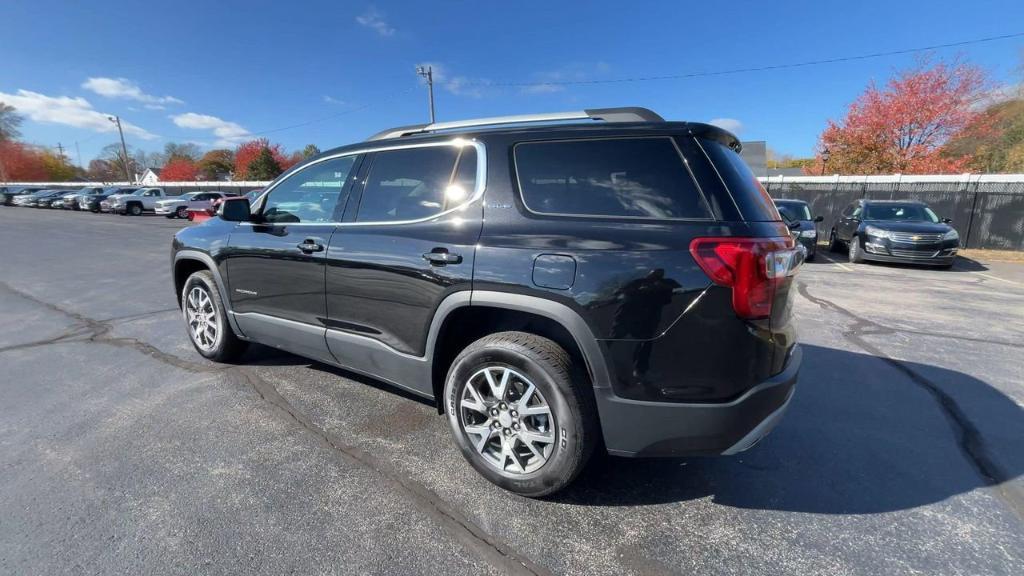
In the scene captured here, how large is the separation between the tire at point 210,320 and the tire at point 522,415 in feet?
8.34

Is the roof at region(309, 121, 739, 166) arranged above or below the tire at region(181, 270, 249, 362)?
above

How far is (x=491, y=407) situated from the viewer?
2.53 metres

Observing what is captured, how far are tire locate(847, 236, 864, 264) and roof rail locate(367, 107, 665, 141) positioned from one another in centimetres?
1136

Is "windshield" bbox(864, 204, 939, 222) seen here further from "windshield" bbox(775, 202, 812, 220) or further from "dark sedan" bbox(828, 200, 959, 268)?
"windshield" bbox(775, 202, 812, 220)

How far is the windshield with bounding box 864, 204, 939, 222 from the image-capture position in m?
11.3

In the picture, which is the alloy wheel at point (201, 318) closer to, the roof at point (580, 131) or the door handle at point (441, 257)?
the roof at point (580, 131)

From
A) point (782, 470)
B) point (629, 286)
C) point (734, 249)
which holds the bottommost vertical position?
point (782, 470)

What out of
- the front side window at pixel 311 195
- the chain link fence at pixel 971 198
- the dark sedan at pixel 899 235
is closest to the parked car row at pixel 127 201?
the front side window at pixel 311 195

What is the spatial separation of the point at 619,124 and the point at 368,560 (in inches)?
91.5

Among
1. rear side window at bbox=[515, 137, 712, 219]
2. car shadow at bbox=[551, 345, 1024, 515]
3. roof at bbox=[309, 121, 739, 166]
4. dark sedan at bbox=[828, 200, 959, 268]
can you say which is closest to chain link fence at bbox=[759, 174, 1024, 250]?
dark sedan at bbox=[828, 200, 959, 268]

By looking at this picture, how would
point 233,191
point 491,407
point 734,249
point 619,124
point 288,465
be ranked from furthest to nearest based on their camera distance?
point 233,191 < point 288,465 < point 491,407 < point 619,124 < point 734,249

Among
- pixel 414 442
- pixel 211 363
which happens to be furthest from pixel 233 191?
pixel 414 442

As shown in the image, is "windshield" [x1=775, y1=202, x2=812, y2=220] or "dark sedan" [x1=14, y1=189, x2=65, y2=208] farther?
"dark sedan" [x1=14, y1=189, x2=65, y2=208]

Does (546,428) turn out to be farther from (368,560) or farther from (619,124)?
(619,124)
